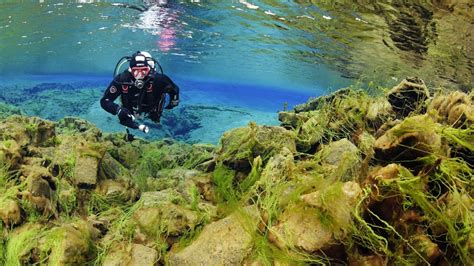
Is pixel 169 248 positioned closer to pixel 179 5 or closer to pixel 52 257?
pixel 52 257

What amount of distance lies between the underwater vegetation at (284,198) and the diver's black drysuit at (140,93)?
2.65 metres

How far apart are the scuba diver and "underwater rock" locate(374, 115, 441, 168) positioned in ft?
21.1

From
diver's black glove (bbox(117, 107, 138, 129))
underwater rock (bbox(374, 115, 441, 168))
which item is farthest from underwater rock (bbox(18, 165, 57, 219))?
underwater rock (bbox(374, 115, 441, 168))

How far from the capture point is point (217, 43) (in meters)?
23.9

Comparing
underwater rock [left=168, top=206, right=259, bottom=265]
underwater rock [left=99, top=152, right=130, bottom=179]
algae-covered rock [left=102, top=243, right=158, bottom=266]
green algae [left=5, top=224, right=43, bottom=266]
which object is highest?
underwater rock [left=168, top=206, right=259, bottom=265]

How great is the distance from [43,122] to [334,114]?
5726mm

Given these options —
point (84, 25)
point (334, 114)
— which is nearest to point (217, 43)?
point (84, 25)

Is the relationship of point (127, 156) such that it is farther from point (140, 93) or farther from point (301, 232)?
point (301, 232)

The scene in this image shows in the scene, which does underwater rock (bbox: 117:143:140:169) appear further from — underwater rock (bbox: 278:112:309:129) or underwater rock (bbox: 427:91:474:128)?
underwater rock (bbox: 427:91:474:128)

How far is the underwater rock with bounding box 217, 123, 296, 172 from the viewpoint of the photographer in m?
4.30


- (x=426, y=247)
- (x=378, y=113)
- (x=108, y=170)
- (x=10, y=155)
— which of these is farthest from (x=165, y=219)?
(x=378, y=113)

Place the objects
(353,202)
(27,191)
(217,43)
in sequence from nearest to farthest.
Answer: (353,202) < (27,191) < (217,43)

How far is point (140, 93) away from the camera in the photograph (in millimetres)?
8266

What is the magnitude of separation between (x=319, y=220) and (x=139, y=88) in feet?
Answer: 22.0
